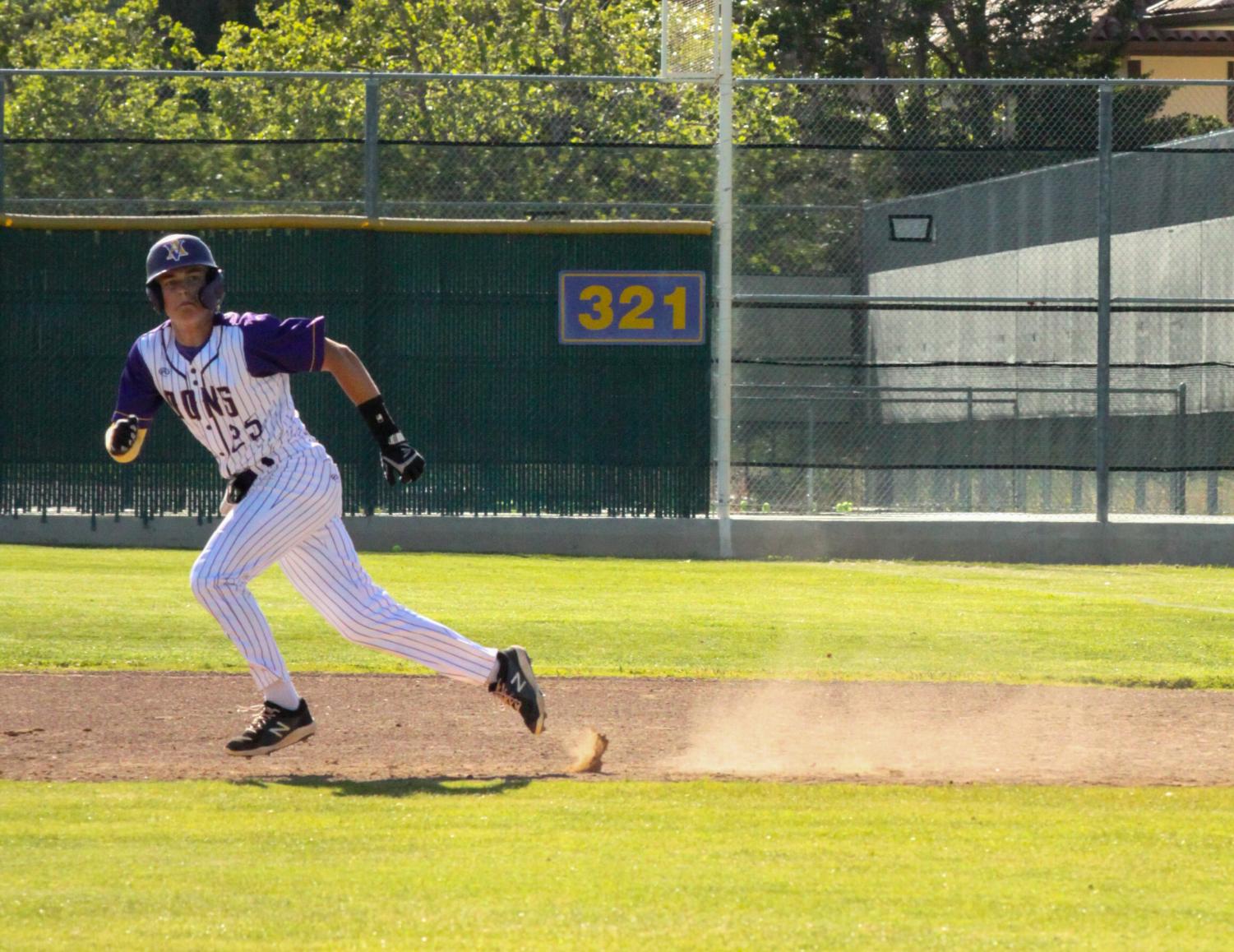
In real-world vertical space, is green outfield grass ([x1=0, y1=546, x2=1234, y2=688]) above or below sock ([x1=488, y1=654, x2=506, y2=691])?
below

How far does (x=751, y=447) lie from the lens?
16.7m

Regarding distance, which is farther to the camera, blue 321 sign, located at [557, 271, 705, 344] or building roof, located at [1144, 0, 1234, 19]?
building roof, located at [1144, 0, 1234, 19]

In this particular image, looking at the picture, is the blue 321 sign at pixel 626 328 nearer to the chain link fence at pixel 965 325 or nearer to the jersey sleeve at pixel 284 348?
the chain link fence at pixel 965 325

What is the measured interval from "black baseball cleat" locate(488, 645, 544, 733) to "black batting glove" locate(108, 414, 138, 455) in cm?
146

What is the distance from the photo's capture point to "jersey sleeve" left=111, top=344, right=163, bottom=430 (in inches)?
246

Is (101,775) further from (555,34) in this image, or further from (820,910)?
(555,34)

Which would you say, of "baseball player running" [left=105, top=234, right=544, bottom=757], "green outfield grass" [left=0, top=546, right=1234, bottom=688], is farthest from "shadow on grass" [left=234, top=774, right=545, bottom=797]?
"green outfield grass" [left=0, top=546, right=1234, bottom=688]

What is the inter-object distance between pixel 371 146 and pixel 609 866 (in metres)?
12.1

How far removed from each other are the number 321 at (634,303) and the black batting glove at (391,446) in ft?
33.0

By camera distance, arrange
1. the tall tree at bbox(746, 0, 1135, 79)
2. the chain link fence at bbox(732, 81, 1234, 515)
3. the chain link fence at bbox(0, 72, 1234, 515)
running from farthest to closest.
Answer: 1. the tall tree at bbox(746, 0, 1135, 79)
2. the chain link fence at bbox(732, 81, 1234, 515)
3. the chain link fence at bbox(0, 72, 1234, 515)

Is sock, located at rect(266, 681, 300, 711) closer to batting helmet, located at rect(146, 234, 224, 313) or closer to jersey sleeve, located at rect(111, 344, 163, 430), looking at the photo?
jersey sleeve, located at rect(111, 344, 163, 430)

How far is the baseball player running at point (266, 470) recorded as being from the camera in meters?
6.02

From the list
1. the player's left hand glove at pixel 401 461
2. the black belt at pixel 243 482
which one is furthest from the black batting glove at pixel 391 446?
the black belt at pixel 243 482

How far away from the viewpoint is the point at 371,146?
15.8m
